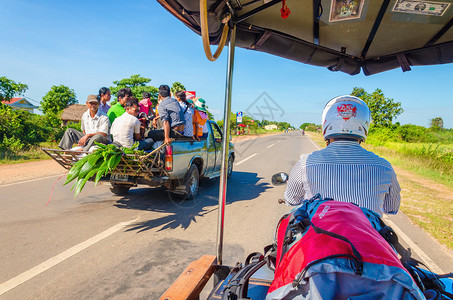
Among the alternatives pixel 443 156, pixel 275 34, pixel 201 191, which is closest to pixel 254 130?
pixel 443 156

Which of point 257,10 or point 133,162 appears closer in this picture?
point 257,10

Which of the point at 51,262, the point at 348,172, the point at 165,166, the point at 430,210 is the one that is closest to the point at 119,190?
the point at 165,166

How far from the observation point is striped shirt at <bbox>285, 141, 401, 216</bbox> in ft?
6.10

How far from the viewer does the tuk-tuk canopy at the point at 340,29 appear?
8.07 feet

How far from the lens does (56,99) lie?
33.2 meters

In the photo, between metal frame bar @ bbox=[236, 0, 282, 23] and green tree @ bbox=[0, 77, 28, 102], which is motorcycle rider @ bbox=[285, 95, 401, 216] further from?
green tree @ bbox=[0, 77, 28, 102]

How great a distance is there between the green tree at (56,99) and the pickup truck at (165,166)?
105 ft

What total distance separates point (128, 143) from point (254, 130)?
51233 millimetres

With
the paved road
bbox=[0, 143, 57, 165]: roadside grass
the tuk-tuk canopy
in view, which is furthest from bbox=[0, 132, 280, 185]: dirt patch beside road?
the tuk-tuk canopy

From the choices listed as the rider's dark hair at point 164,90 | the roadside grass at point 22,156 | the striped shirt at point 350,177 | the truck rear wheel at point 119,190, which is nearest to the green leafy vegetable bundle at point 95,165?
the rider's dark hair at point 164,90

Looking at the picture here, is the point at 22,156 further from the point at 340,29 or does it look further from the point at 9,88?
the point at 340,29

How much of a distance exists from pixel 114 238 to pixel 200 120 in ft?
11.3

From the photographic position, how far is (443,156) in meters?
15.1

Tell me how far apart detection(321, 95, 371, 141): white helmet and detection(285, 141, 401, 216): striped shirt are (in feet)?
0.53
